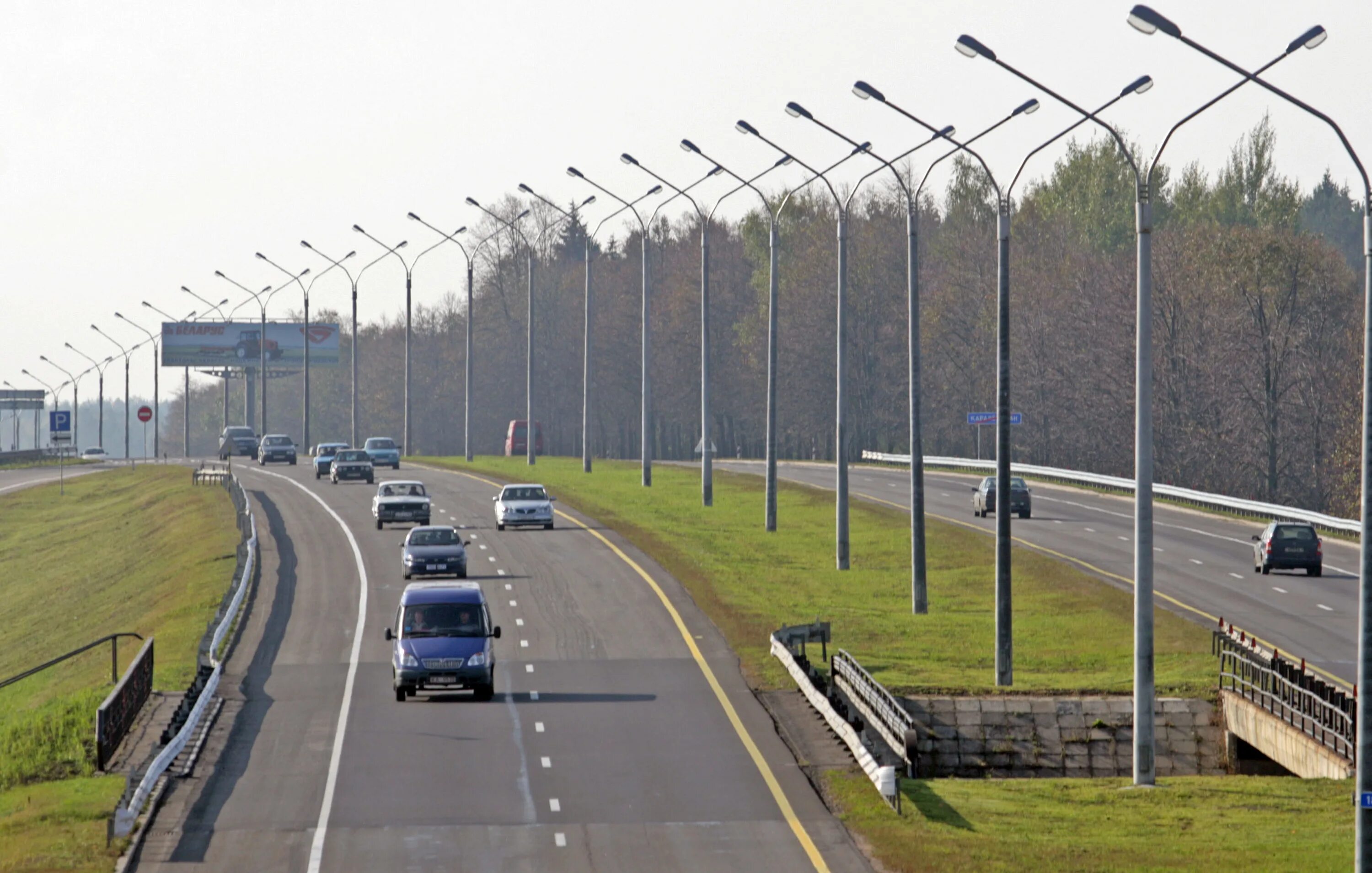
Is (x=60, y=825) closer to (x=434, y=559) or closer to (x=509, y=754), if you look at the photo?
(x=509, y=754)

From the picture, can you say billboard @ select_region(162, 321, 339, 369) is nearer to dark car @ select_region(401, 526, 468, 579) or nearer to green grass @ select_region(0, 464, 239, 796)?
green grass @ select_region(0, 464, 239, 796)

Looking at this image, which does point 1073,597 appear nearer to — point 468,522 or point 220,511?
point 468,522

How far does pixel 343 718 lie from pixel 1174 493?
1875 inches

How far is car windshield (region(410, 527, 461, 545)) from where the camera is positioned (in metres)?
49.0

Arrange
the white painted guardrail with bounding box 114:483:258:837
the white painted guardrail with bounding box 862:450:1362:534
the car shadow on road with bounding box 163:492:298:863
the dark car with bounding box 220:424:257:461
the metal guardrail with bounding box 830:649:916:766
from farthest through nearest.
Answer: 1. the dark car with bounding box 220:424:257:461
2. the white painted guardrail with bounding box 862:450:1362:534
3. the metal guardrail with bounding box 830:649:916:766
4. the car shadow on road with bounding box 163:492:298:863
5. the white painted guardrail with bounding box 114:483:258:837

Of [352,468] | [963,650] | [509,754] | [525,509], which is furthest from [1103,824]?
[352,468]

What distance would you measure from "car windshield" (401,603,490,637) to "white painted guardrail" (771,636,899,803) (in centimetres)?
604

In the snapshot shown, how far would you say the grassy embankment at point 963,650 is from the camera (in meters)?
23.5

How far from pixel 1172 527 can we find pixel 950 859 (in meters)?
44.9

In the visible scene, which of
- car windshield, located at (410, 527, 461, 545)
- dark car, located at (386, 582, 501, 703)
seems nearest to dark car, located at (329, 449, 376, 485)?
car windshield, located at (410, 527, 461, 545)

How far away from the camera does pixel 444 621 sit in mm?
33656

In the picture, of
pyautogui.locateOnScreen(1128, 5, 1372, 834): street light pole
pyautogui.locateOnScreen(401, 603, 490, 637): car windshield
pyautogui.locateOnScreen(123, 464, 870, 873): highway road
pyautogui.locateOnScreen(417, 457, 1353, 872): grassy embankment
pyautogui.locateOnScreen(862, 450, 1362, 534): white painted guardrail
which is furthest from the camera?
pyautogui.locateOnScreen(862, 450, 1362, 534): white painted guardrail

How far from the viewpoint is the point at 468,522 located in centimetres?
6369

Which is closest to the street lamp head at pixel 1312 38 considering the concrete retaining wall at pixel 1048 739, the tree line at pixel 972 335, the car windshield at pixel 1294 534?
the concrete retaining wall at pixel 1048 739
